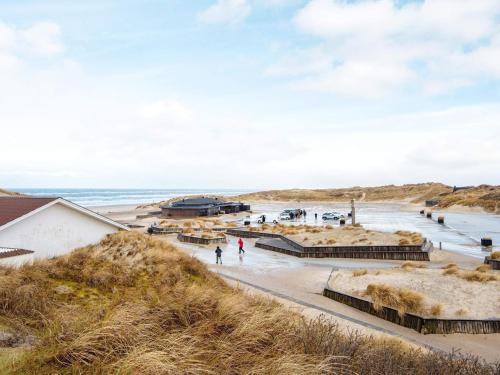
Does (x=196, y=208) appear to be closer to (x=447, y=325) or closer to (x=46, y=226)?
(x=46, y=226)

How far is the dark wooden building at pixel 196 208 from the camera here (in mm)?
69750

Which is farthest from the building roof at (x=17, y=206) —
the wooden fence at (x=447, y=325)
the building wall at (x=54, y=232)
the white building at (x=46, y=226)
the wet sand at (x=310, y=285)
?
the wooden fence at (x=447, y=325)

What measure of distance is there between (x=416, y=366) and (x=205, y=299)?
3.71 metres

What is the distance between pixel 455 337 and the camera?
13.2 m

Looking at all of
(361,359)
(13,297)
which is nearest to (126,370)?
(361,359)

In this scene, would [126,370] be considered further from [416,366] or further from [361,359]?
[416,366]

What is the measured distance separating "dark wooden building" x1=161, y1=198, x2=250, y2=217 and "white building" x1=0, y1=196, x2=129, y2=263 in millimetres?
50442

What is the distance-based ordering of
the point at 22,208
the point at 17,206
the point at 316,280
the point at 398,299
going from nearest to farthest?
the point at 398,299 → the point at 22,208 → the point at 17,206 → the point at 316,280

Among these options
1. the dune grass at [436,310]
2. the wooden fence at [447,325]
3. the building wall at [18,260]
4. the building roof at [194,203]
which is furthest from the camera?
the building roof at [194,203]

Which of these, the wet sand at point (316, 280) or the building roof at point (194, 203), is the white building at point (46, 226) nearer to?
the wet sand at point (316, 280)

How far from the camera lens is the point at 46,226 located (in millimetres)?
16984

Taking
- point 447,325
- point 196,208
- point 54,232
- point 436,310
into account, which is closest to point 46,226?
point 54,232

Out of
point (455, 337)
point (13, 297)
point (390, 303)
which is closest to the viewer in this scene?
point (13, 297)

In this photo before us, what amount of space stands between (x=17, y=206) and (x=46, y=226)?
157 cm
